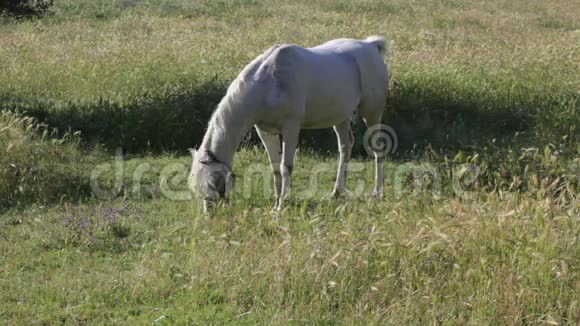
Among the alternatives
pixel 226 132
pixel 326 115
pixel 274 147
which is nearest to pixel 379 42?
pixel 326 115

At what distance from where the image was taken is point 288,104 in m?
9.40

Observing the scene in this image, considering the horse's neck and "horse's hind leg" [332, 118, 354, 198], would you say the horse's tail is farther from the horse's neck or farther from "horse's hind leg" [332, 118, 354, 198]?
the horse's neck

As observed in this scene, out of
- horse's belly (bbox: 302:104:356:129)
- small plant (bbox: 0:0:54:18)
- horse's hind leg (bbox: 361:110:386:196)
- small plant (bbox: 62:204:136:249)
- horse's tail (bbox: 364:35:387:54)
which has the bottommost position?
small plant (bbox: 62:204:136:249)

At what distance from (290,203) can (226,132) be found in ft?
3.81

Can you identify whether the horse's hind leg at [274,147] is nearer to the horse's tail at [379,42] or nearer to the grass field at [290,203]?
the grass field at [290,203]

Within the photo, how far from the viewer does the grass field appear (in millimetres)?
6414

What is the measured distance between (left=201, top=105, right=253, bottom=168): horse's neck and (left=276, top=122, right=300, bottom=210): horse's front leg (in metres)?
0.55

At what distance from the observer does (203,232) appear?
772cm

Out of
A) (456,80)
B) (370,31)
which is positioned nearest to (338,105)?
(456,80)

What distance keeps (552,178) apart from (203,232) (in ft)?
13.5

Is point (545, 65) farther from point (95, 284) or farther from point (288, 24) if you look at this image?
point (95, 284)

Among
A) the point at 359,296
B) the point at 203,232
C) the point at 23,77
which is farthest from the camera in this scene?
the point at 23,77

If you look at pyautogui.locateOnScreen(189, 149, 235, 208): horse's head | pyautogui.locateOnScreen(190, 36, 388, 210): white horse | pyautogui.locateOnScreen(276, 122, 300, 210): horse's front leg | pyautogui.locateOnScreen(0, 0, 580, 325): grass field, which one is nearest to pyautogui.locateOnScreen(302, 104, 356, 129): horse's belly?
pyautogui.locateOnScreen(190, 36, 388, 210): white horse

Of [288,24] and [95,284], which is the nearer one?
[95,284]
